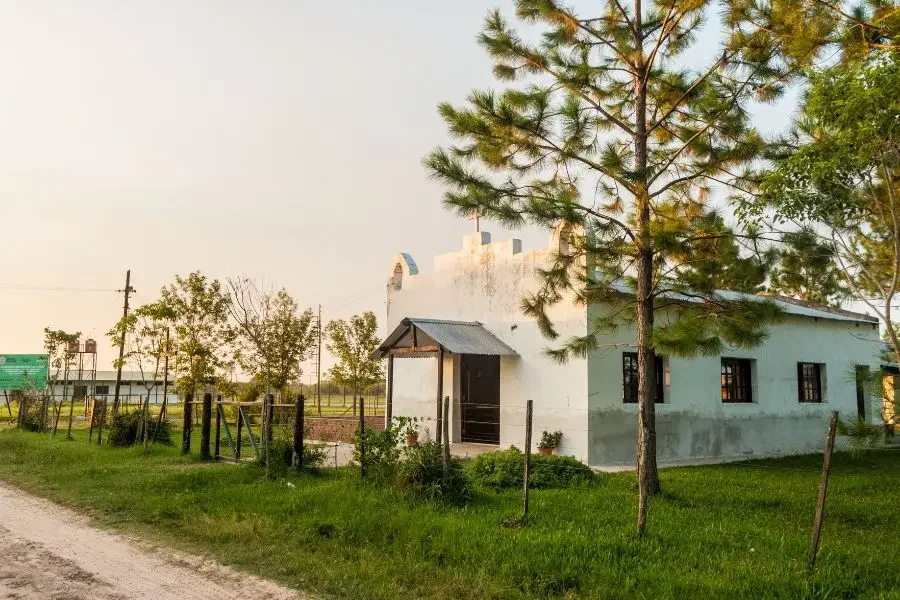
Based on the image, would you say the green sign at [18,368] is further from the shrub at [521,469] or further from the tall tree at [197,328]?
the shrub at [521,469]

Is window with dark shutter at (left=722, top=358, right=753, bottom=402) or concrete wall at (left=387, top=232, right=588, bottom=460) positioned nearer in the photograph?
concrete wall at (left=387, top=232, right=588, bottom=460)

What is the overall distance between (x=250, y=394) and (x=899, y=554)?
25.5 metres


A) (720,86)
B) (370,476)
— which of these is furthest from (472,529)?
(720,86)

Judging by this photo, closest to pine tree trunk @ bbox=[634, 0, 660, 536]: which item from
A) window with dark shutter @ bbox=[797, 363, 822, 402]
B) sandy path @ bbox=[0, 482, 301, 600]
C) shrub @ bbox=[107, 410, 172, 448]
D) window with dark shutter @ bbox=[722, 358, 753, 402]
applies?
sandy path @ bbox=[0, 482, 301, 600]

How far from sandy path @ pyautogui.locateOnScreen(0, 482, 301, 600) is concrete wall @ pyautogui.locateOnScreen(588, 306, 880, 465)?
8895 millimetres

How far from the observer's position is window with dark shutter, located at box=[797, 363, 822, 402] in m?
18.9

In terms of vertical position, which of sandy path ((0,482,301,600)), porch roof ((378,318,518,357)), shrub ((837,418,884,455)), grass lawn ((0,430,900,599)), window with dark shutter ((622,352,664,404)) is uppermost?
porch roof ((378,318,518,357))

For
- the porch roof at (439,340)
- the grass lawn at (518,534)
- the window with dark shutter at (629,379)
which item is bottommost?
the grass lawn at (518,534)

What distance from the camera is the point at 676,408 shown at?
15.4 metres

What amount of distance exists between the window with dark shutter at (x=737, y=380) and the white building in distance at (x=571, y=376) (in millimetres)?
28

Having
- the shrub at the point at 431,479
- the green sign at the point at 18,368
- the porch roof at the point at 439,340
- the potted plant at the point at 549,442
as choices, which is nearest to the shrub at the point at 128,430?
the porch roof at the point at 439,340

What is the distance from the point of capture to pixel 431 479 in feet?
29.4

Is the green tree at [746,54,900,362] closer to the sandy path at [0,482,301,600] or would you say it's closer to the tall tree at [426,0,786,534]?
the tall tree at [426,0,786,534]

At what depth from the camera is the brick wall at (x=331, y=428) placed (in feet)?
62.0
